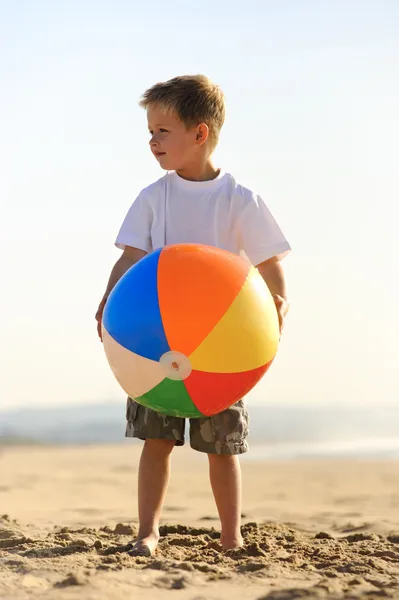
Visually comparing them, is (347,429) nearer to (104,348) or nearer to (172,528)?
(172,528)

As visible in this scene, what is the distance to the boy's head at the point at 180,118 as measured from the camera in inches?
162

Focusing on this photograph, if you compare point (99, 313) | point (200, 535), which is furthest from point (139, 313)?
point (200, 535)

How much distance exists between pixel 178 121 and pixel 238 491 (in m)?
1.82

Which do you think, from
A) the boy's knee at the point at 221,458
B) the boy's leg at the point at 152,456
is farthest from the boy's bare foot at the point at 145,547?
the boy's knee at the point at 221,458

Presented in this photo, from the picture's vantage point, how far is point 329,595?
3100 millimetres

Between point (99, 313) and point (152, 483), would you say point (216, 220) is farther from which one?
point (152, 483)

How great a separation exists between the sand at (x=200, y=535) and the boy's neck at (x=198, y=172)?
1828mm

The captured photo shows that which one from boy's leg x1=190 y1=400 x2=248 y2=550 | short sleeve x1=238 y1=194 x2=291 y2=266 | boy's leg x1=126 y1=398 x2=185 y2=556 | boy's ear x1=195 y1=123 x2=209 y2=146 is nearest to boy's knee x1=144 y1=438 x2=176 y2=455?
boy's leg x1=126 y1=398 x2=185 y2=556

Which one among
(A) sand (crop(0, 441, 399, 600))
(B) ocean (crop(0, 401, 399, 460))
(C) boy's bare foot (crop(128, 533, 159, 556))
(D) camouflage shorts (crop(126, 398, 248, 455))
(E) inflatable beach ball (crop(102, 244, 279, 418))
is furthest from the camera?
(B) ocean (crop(0, 401, 399, 460))

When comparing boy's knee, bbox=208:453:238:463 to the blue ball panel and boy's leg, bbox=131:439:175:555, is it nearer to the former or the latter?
boy's leg, bbox=131:439:175:555

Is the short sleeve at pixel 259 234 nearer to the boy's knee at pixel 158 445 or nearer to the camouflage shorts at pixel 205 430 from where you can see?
the camouflage shorts at pixel 205 430

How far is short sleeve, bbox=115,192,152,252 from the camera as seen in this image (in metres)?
4.30

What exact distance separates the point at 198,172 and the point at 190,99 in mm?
364

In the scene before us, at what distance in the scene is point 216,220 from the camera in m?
4.18
